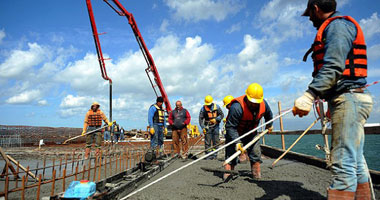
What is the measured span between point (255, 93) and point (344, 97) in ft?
5.33

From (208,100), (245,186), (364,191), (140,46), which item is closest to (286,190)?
(245,186)

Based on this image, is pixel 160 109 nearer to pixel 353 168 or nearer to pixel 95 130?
pixel 95 130

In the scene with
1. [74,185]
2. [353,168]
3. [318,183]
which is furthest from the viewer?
[318,183]

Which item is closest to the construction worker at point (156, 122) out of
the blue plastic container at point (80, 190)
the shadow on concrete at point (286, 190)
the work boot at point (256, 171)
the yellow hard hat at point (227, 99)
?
the yellow hard hat at point (227, 99)

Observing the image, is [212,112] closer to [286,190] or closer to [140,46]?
[286,190]

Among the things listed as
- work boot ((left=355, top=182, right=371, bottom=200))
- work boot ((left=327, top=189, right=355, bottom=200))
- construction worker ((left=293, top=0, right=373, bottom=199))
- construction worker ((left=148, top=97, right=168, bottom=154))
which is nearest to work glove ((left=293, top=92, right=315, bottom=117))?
construction worker ((left=293, top=0, right=373, bottom=199))

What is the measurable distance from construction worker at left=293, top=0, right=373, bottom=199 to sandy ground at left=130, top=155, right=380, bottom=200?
998 mm

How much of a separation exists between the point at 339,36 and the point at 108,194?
230 centimetres

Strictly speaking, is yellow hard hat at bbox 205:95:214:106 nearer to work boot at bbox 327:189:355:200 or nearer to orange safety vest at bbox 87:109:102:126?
orange safety vest at bbox 87:109:102:126

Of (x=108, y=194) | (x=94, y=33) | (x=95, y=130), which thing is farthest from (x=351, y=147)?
(x=94, y=33)

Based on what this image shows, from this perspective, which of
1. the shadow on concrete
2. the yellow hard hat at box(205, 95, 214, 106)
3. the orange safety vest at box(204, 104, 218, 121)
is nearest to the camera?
the shadow on concrete

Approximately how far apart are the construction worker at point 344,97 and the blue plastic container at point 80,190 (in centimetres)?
172

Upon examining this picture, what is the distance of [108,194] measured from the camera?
2078 mm

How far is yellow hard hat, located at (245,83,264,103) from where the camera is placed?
128 inches
